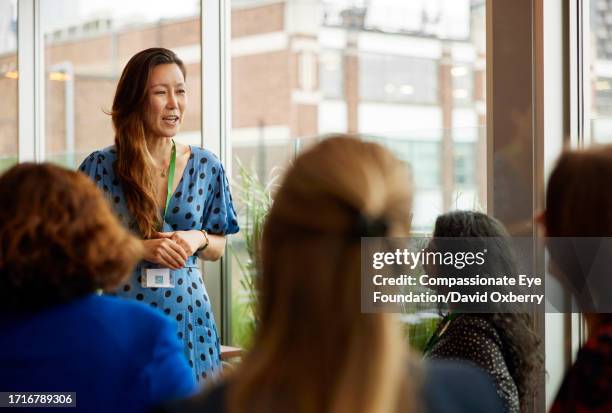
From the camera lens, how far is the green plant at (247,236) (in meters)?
4.67

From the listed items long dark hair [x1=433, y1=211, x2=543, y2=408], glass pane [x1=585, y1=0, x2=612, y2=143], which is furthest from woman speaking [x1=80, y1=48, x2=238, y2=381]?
glass pane [x1=585, y1=0, x2=612, y2=143]

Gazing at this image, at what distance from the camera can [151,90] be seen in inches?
128

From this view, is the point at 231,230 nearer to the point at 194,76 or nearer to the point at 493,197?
the point at 493,197

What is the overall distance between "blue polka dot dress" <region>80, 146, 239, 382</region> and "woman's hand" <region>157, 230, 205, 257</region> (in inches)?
2.4

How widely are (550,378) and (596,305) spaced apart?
5.65ft

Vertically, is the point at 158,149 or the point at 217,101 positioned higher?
the point at 217,101

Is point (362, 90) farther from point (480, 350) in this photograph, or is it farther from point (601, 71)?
point (480, 350)

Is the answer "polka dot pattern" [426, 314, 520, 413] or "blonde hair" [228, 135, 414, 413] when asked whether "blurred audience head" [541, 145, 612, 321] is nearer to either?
"blonde hair" [228, 135, 414, 413]

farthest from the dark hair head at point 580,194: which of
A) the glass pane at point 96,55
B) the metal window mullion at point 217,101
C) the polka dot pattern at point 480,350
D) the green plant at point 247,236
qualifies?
the glass pane at point 96,55

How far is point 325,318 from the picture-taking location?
3.83 feet

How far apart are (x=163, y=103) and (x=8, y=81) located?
462 centimetres

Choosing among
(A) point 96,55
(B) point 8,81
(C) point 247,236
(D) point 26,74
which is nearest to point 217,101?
(C) point 247,236

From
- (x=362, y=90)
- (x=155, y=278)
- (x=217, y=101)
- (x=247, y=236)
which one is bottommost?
(x=155, y=278)

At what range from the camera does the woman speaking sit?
10.3 ft
